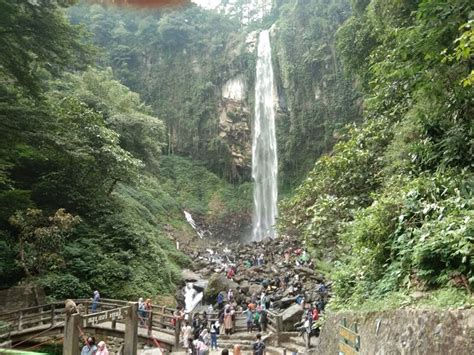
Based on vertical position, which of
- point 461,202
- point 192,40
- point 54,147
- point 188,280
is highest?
point 192,40

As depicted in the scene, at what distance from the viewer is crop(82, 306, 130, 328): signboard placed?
775 cm

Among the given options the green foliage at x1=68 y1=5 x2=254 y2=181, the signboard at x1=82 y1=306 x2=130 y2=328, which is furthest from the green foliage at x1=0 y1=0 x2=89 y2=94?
the green foliage at x1=68 y1=5 x2=254 y2=181

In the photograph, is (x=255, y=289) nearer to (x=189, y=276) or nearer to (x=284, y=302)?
(x=284, y=302)

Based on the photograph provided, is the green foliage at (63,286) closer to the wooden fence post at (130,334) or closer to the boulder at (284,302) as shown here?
the wooden fence post at (130,334)

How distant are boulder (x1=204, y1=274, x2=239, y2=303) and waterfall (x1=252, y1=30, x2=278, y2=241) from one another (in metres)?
15.8

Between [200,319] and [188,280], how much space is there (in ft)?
23.3

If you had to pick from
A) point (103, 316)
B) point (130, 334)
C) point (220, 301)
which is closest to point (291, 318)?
point (220, 301)

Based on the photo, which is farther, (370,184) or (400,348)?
(370,184)

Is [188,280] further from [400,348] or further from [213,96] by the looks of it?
[213,96]

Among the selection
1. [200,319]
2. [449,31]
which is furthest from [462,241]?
[200,319]

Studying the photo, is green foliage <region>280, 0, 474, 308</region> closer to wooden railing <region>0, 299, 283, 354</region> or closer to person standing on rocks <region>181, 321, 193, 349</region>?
wooden railing <region>0, 299, 283, 354</region>

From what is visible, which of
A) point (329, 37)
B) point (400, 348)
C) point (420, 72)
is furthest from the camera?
point (329, 37)

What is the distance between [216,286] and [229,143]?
2296 centimetres

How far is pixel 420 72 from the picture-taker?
610 centimetres
